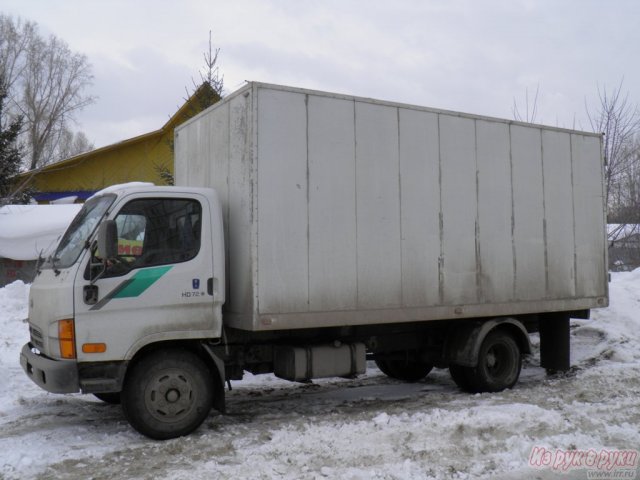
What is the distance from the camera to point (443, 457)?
226 inches

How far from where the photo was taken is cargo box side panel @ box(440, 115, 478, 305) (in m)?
7.95

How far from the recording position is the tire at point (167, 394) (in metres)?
6.17

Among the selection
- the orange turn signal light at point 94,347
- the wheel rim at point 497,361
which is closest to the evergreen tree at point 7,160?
the orange turn signal light at point 94,347

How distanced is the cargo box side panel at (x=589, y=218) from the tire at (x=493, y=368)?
1.39 m

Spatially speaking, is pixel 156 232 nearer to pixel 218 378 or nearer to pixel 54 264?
pixel 54 264

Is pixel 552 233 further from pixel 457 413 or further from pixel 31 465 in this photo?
pixel 31 465

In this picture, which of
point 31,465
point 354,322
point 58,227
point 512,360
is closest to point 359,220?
point 354,322

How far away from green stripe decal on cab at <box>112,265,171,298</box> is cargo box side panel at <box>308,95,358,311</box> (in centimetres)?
159

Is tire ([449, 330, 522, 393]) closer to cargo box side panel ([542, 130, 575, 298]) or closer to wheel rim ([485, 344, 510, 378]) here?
wheel rim ([485, 344, 510, 378])

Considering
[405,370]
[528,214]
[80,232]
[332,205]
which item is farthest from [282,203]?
[405,370]

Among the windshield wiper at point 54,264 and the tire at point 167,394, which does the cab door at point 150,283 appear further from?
the windshield wiper at point 54,264

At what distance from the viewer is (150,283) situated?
623 cm

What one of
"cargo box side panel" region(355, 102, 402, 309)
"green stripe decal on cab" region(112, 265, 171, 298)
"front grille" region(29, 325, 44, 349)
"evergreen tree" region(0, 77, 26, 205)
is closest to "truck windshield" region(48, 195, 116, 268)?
"green stripe decal on cab" region(112, 265, 171, 298)

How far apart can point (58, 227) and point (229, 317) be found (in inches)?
430
